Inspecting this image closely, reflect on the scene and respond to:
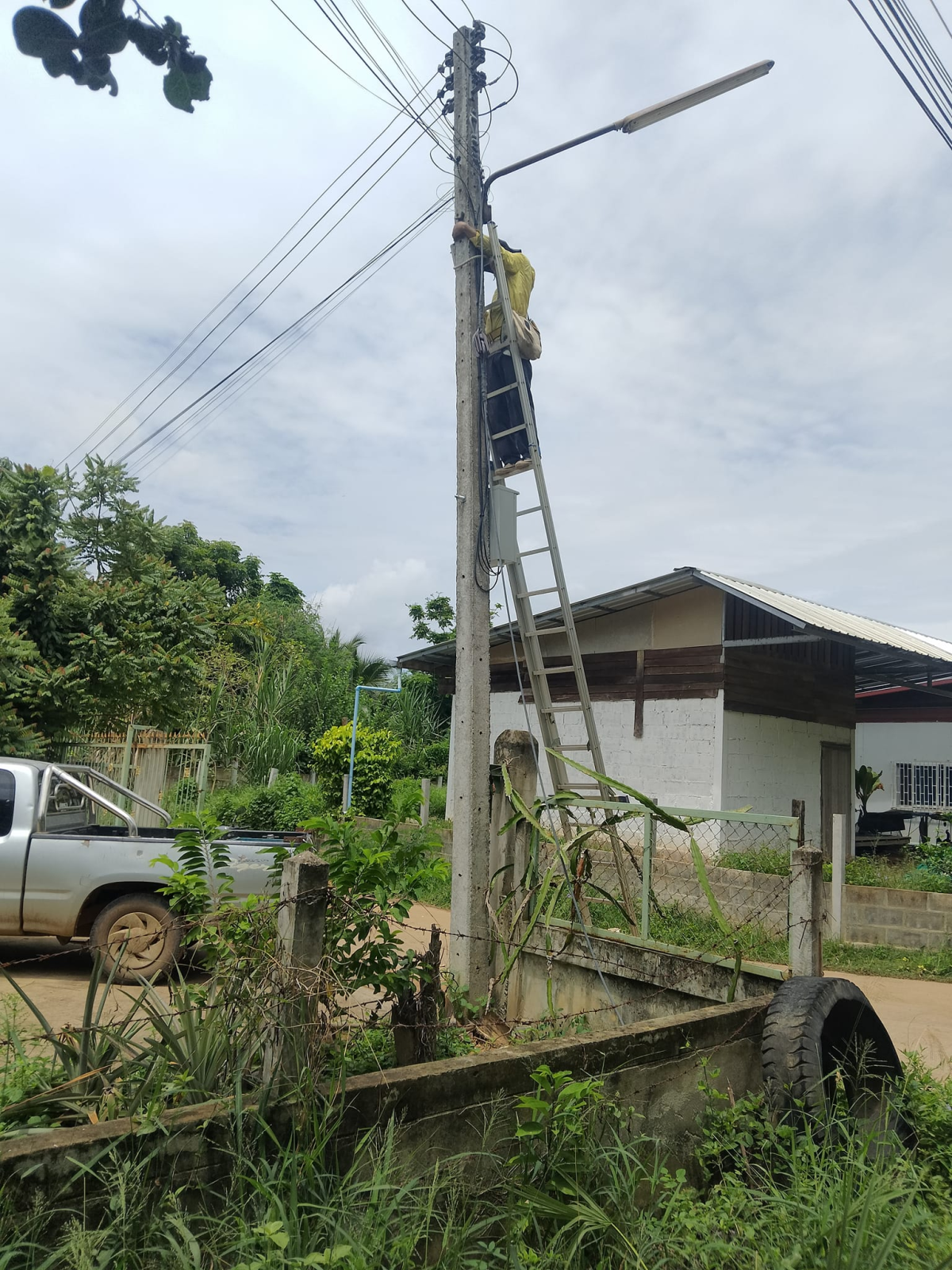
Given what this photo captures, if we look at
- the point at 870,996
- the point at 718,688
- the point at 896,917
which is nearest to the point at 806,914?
the point at 870,996

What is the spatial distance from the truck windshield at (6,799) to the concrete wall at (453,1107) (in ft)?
16.6

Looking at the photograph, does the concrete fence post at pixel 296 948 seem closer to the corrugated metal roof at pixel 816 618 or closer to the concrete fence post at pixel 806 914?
the concrete fence post at pixel 806 914

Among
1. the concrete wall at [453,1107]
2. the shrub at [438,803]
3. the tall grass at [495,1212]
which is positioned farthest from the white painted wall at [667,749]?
the tall grass at [495,1212]

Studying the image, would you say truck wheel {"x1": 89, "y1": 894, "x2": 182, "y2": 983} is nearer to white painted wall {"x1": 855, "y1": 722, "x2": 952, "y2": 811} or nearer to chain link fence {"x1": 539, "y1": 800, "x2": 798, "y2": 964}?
chain link fence {"x1": 539, "y1": 800, "x2": 798, "y2": 964}

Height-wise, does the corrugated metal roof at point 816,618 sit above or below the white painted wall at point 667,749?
above

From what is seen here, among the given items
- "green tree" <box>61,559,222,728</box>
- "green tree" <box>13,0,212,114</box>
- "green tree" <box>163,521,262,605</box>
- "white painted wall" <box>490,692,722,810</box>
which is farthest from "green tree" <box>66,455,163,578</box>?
"green tree" <box>163,521,262,605</box>

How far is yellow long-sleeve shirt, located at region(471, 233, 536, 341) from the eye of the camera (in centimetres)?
725

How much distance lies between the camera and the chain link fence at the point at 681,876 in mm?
5742

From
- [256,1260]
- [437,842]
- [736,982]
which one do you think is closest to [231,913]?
[437,842]

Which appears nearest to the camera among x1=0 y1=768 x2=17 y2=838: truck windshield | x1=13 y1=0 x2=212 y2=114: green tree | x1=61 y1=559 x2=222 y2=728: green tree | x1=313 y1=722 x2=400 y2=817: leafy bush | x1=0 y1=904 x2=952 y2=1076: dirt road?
x1=13 y1=0 x2=212 y2=114: green tree

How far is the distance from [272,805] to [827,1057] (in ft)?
40.2

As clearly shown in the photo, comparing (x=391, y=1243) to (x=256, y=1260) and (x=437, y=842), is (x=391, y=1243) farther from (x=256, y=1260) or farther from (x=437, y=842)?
(x=437, y=842)

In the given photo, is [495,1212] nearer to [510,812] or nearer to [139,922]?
[510,812]

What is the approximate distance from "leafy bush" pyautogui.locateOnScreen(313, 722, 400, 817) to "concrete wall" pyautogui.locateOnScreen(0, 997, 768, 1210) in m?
12.0
